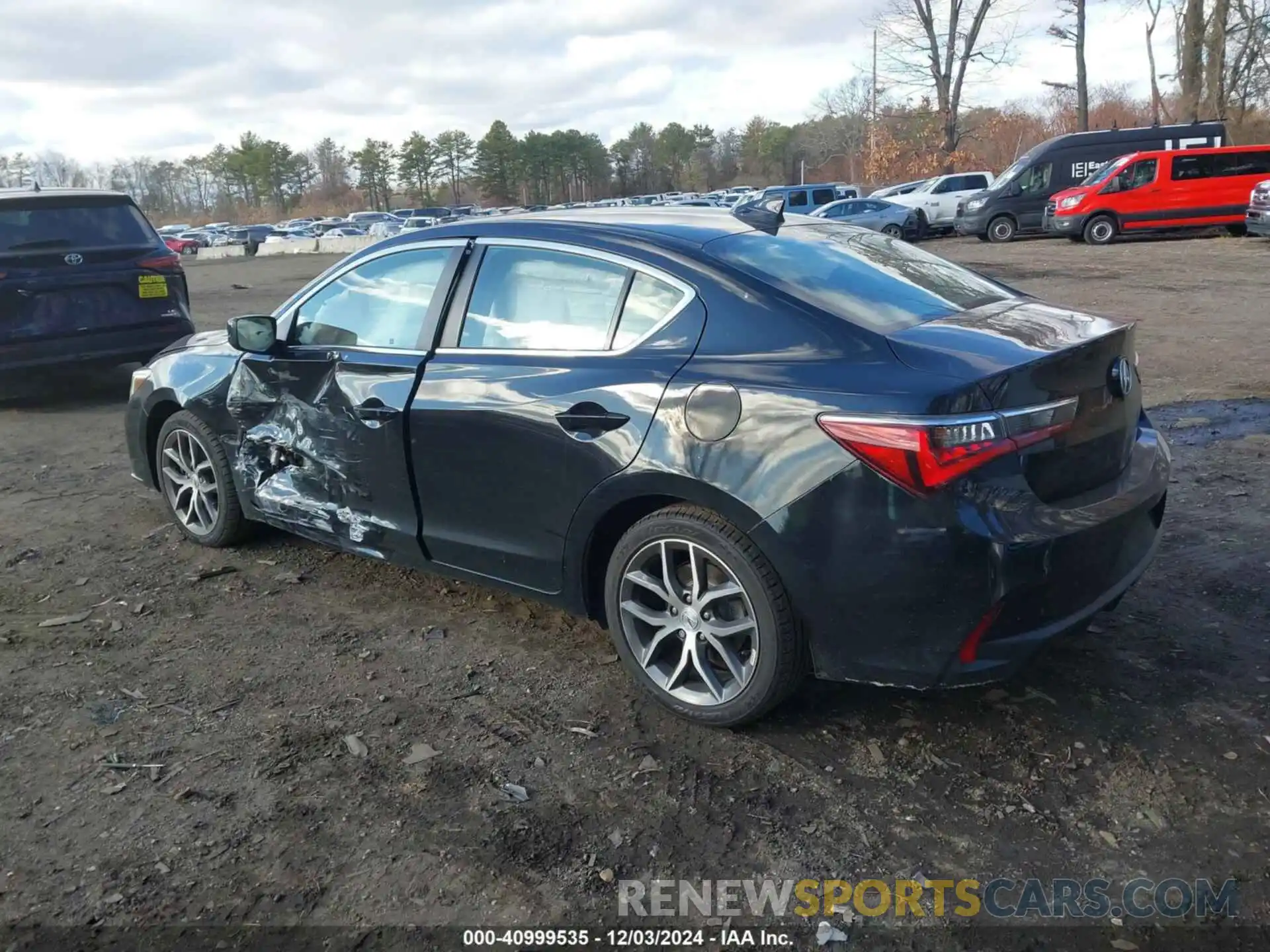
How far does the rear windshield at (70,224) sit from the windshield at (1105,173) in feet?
66.1

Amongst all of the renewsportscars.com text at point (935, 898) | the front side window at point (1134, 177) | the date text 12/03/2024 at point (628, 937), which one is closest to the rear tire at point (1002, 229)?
the front side window at point (1134, 177)

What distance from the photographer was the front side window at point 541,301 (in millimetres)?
3553

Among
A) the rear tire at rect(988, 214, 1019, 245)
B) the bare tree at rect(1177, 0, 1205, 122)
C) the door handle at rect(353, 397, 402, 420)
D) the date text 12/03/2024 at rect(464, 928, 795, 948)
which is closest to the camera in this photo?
the date text 12/03/2024 at rect(464, 928, 795, 948)

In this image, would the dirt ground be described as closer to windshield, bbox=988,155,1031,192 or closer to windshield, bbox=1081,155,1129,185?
windshield, bbox=1081,155,1129,185

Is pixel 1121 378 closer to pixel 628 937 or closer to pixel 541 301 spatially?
pixel 541 301

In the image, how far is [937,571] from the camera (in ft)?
9.32

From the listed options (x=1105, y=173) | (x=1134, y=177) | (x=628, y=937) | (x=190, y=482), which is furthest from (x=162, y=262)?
(x=1134, y=177)

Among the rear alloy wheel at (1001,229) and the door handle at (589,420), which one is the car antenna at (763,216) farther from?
the rear alloy wheel at (1001,229)

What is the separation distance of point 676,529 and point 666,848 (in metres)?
0.94

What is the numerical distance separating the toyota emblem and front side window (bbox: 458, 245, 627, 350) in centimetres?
158

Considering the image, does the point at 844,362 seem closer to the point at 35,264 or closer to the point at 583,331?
the point at 583,331

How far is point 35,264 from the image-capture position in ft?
27.0

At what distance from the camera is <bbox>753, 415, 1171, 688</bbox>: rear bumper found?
2.82 meters

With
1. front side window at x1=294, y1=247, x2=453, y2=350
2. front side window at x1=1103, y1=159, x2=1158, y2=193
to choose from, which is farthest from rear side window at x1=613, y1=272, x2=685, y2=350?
front side window at x1=1103, y1=159, x2=1158, y2=193
